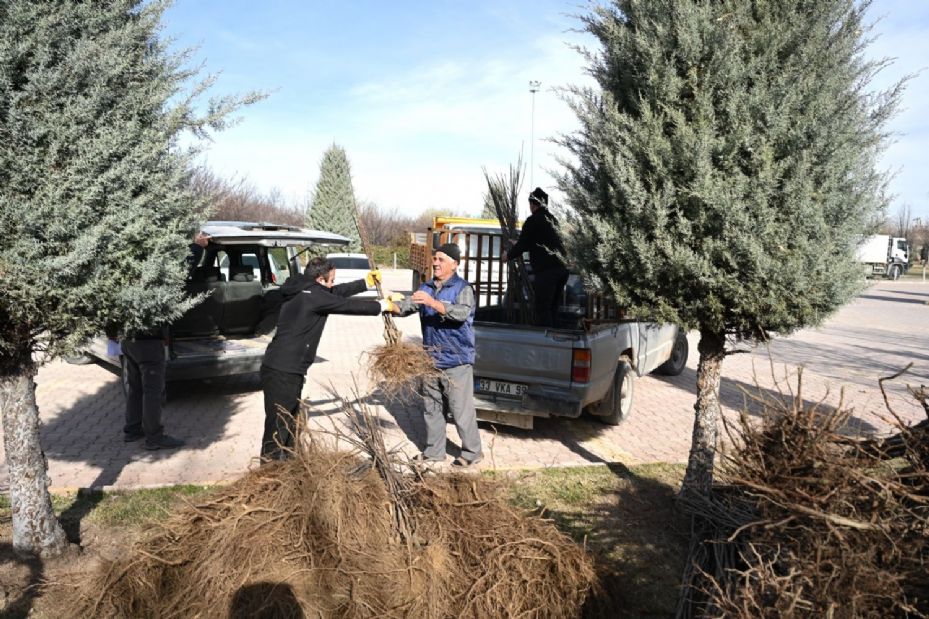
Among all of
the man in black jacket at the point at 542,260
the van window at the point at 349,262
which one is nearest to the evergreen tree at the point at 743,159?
the man in black jacket at the point at 542,260

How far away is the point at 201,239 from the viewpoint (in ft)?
19.2

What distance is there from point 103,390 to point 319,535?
710cm

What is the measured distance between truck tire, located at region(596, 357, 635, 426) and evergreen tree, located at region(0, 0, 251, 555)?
4.88 m

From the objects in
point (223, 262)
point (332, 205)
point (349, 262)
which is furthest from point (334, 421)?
point (332, 205)

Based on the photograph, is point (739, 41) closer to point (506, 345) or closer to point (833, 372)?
point (506, 345)

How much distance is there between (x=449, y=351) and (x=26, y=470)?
315 centimetres

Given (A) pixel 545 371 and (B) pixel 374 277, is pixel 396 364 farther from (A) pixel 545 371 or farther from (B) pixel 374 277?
(A) pixel 545 371

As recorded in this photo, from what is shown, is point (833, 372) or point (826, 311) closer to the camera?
point (826, 311)

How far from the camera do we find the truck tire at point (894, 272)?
42.6m

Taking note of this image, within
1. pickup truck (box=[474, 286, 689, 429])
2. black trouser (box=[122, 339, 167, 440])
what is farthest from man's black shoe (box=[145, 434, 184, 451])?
pickup truck (box=[474, 286, 689, 429])

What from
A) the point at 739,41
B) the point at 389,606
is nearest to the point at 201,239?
the point at 389,606

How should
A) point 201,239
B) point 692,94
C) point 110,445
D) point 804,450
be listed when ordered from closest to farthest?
point 804,450, point 692,94, point 201,239, point 110,445

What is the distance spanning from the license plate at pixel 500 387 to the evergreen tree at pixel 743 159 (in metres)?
2.41

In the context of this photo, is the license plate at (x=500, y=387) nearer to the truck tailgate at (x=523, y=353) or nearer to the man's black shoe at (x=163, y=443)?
the truck tailgate at (x=523, y=353)
